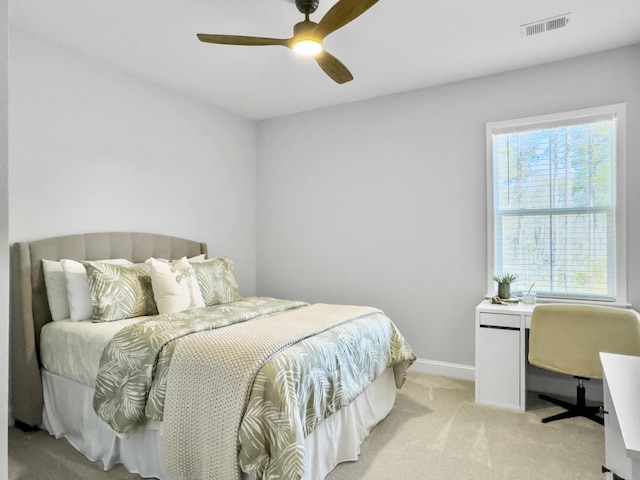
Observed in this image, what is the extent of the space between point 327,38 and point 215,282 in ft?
6.83

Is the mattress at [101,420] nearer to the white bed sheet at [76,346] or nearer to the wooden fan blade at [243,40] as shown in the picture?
the white bed sheet at [76,346]

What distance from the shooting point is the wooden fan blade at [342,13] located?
74.9 inches

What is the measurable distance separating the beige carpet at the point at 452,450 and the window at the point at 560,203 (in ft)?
3.53

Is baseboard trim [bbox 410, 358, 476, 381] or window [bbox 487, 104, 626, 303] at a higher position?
window [bbox 487, 104, 626, 303]

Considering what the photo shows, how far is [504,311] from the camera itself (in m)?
3.04

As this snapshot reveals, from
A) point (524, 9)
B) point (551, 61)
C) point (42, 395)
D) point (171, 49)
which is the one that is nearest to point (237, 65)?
point (171, 49)

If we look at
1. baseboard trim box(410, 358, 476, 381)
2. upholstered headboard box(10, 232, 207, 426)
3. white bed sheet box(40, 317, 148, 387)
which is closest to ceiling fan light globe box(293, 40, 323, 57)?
white bed sheet box(40, 317, 148, 387)

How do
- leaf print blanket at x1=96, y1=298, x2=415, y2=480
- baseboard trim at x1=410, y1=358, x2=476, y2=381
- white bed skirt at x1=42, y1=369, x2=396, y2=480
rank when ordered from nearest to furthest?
1. leaf print blanket at x1=96, y1=298, x2=415, y2=480
2. white bed skirt at x1=42, y1=369, x2=396, y2=480
3. baseboard trim at x1=410, y1=358, x2=476, y2=381

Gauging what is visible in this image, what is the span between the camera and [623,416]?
3.31ft

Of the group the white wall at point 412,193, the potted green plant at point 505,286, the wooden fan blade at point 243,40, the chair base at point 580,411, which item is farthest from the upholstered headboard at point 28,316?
the chair base at point 580,411

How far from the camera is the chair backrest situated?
98.2 inches

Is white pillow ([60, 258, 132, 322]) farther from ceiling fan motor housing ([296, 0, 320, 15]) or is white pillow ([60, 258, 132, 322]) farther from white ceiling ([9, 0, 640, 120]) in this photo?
ceiling fan motor housing ([296, 0, 320, 15])

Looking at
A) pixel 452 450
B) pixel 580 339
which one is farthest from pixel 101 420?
pixel 580 339

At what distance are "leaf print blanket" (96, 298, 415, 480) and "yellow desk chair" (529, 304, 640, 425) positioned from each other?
130cm
